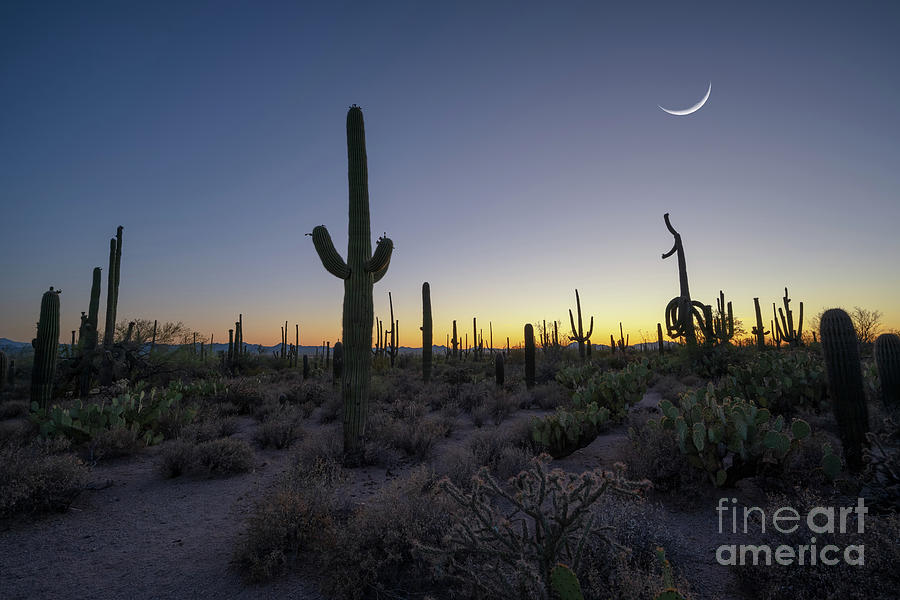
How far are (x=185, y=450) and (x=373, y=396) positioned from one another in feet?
23.8

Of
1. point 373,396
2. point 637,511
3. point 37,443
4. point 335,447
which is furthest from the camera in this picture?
point 373,396

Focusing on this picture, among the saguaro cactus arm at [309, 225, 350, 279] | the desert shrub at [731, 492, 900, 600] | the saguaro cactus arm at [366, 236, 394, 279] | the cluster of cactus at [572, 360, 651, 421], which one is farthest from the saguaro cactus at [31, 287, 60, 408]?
the desert shrub at [731, 492, 900, 600]

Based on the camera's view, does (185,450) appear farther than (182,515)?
Yes

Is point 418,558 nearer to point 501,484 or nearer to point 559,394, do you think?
point 501,484

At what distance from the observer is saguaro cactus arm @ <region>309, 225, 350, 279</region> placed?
7.55 metres

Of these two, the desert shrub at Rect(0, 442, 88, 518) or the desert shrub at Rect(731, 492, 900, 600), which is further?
the desert shrub at Rect(0, 442, 88, 518)

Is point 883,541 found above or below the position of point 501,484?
above

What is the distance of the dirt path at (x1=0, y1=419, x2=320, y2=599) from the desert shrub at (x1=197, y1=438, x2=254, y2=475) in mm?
260

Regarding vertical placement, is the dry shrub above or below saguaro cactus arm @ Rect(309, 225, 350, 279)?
below

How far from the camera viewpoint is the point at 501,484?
5715 millimetres

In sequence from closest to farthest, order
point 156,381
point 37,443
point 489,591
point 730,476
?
point 489,591
point 730,476
point 37,443
point 156,381

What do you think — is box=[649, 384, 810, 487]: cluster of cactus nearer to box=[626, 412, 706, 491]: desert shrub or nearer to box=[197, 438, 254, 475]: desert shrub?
box=[626, 412, 706, 491]: desert shrub

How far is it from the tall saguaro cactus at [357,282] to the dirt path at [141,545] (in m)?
1.48

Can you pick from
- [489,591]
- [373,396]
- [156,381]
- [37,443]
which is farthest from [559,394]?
[156,381]
